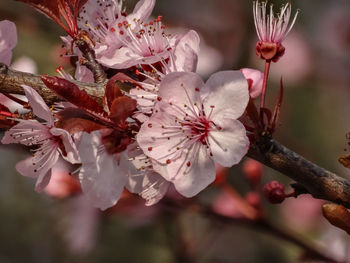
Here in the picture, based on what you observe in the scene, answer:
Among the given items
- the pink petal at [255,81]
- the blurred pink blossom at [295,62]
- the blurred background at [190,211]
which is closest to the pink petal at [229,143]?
the pink petal at [255,81]

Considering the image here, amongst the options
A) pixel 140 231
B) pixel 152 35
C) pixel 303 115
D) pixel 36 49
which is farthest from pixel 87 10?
pixel 303 115

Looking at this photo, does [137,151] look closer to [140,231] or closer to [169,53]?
[169,53]

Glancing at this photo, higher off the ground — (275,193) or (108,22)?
(108,22)

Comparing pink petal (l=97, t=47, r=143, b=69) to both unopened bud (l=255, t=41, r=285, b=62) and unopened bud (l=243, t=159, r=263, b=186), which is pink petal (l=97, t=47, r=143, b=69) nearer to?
unopened bud (l=255, t=41, r=285, b=62)

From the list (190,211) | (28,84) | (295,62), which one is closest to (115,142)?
(28,84)

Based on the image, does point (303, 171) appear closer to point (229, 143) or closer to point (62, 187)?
point (229, 143)
